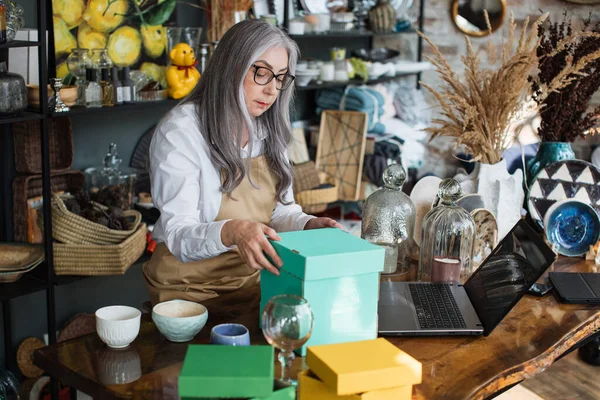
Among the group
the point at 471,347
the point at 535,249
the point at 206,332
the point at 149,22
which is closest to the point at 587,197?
the point at 535,249

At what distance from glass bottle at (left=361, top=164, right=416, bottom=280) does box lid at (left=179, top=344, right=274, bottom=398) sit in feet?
3.20

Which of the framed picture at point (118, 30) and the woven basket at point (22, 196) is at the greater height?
the framed picture at point (118, 30)

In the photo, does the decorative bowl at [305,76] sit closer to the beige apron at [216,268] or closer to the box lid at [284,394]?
the beige apron at [216,268]

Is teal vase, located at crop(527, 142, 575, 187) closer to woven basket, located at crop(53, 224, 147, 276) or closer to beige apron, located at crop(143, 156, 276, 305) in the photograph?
beige apron, located at crop(143, 156, 276, 305)

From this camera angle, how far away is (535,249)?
1947mm

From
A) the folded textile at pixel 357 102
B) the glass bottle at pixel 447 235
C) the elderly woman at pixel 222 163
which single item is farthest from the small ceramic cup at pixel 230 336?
the folded textile at pixel 357 102

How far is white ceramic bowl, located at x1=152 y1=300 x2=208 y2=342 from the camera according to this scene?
1.66 meters

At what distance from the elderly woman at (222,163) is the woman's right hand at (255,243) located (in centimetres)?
11

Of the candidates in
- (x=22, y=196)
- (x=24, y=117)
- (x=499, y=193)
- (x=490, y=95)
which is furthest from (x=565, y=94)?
(x=22, y=196)

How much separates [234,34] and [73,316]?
2.07 metres

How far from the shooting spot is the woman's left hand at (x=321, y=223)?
80.2 inches

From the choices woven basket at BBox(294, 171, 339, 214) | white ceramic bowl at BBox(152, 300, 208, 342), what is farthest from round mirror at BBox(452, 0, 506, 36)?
white ceramic bowl at BBox(152, 300, 208, 342)

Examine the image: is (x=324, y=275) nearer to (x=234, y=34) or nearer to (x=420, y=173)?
(x=234, y=34)

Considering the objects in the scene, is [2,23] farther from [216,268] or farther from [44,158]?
[216,268]
